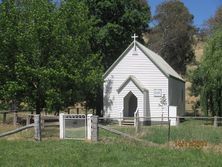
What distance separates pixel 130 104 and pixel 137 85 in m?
3.28

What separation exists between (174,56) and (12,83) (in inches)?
1942

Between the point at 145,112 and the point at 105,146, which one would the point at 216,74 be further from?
the point at 105,146

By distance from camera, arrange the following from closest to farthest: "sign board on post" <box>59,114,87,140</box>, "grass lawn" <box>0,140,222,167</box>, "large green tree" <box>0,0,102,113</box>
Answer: "grass lawn" <box>0,140,222,167</box> < "sign board on post" <box>59,114,87,140</box> < "large green tree" <box>0,0,102,113</box>

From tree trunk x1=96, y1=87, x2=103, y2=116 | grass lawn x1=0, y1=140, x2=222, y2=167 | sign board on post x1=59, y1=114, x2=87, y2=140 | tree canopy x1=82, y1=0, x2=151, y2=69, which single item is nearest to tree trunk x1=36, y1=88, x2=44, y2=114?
sign board on post x1=59, y1=114, x2=87, y2=140

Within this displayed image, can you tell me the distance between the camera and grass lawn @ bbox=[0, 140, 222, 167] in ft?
50.3

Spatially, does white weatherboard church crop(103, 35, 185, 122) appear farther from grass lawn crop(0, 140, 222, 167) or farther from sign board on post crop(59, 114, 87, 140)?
grass lawn crop(0, 140, 222, 167)

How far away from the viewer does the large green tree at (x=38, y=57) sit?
112 feet

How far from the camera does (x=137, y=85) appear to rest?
43.1 m

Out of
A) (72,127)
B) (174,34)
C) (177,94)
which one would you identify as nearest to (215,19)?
(174,34)

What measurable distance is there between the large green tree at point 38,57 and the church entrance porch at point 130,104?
7354mm

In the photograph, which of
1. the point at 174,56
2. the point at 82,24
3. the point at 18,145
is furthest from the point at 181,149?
the point at 174,56

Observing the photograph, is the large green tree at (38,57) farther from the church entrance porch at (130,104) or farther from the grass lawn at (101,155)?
the grass lawn at (101,155)

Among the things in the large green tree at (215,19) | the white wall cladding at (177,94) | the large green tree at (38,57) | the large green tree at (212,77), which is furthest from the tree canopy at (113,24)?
the large green tree at (215,19)

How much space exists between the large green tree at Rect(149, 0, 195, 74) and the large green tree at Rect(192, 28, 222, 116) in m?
36.1
